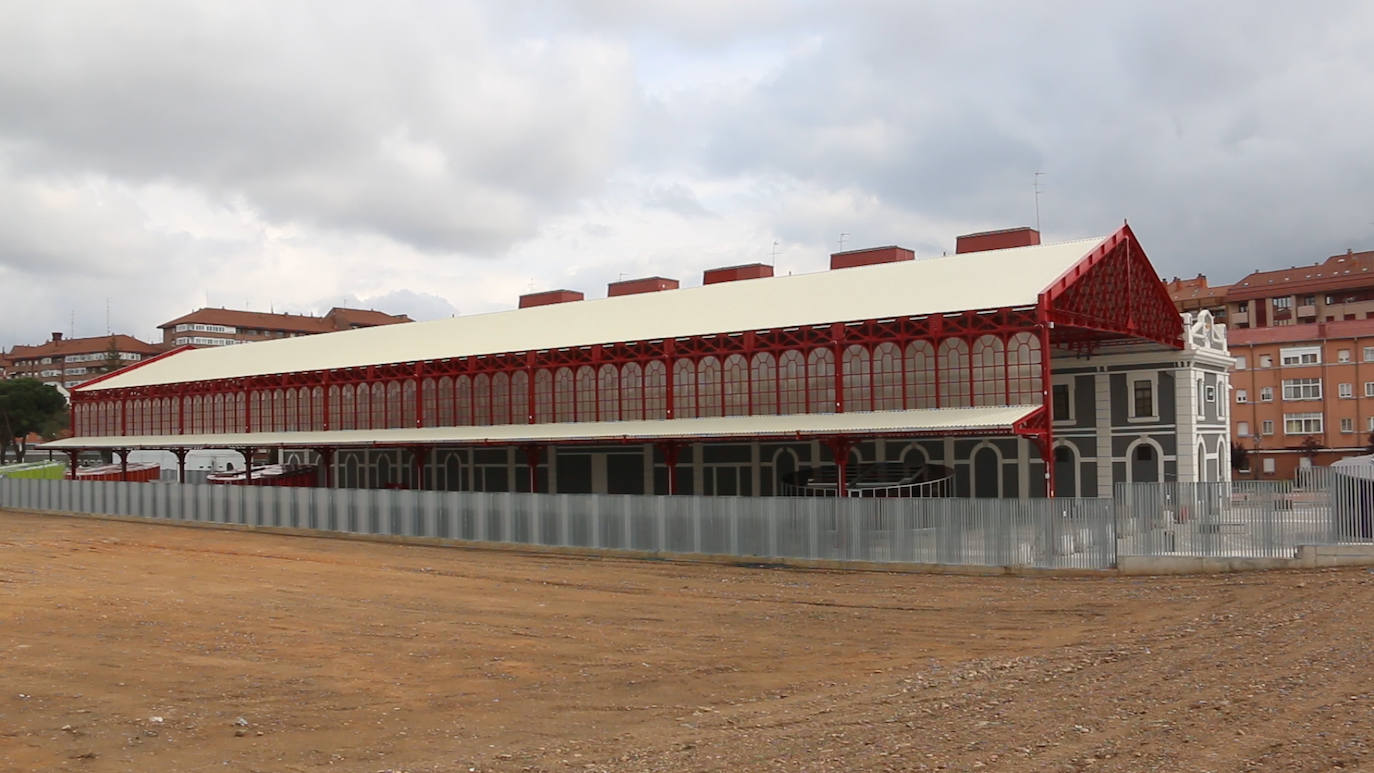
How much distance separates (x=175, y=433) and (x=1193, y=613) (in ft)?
194

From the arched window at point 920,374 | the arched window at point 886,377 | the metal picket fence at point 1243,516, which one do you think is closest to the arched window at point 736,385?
the arched window at point 886,377

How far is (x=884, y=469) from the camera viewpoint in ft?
144

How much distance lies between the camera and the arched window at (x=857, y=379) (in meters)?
40.6

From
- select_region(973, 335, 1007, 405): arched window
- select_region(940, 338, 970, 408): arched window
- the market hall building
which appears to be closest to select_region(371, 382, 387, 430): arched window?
the market hall building

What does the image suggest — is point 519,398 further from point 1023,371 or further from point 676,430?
point 1023,371

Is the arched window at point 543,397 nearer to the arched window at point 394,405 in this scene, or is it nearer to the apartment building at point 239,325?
the arched window at point 394,405

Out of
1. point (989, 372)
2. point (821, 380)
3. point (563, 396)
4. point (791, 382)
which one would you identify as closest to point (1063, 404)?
point (989, 372)

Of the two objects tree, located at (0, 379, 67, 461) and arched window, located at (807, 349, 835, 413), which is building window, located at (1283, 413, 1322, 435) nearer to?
arched window, located at (807, 349, 835, 413)

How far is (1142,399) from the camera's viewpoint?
43.2m

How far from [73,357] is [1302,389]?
6432 inches

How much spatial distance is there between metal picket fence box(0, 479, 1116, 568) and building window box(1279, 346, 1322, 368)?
58619mm

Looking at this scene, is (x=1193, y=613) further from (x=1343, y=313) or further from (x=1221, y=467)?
(x=1343, y=313)

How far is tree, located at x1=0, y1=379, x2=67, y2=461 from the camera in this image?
105m

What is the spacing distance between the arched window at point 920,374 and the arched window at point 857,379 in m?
1.52
